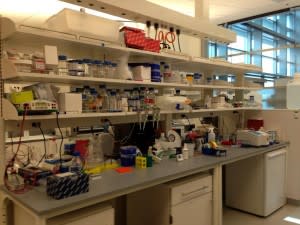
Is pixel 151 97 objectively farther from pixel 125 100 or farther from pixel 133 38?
pixel 133 38

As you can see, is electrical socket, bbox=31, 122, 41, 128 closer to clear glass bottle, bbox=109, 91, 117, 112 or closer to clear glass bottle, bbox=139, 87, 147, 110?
clear glass bottle, bbox=109, 91, 117, 112

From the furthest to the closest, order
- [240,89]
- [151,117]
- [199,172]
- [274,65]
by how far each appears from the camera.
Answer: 1. [274,65]
2. [240,89]
3. [151,117]
4. [199,172]

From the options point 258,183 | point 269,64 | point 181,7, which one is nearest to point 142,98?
point 258,183

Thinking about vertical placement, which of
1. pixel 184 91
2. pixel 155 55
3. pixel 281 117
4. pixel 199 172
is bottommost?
pixel 199 172

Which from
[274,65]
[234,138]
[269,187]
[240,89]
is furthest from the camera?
[274,65]

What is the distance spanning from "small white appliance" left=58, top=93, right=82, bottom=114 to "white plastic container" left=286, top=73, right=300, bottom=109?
3.05m

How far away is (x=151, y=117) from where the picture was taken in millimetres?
2568

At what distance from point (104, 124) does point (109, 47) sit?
Answer: 0.66 meters

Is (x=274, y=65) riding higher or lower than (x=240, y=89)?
higher

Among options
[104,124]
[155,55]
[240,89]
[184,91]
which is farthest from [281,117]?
[104,124]

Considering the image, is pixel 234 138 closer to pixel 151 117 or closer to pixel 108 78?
pixel 151 117

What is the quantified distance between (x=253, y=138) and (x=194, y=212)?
1237 mm

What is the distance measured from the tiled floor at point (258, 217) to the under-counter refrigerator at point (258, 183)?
5 cm

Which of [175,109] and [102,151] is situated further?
[175,109]
